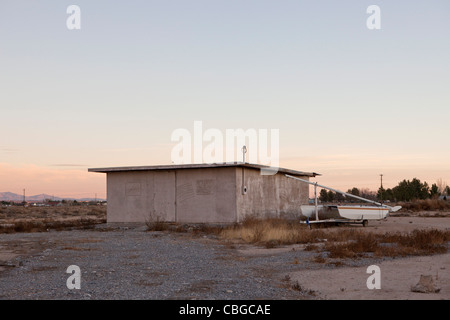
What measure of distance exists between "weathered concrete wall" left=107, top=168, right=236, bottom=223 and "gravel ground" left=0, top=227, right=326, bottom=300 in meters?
5.65

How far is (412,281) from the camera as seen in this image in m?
8.84

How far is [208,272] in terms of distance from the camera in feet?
34.3

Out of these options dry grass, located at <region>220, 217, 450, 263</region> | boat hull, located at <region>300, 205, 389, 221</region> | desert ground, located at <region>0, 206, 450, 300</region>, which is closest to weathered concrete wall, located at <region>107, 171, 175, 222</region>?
dry grass, located at <region>220, 217, 450, 263</region>

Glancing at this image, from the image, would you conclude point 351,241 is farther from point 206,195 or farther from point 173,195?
point 173,195

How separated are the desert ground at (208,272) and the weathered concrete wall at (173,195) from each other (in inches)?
246

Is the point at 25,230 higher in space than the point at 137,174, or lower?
lower

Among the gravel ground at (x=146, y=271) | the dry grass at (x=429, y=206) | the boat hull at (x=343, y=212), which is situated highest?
the boat hull at (x=343, y=212)

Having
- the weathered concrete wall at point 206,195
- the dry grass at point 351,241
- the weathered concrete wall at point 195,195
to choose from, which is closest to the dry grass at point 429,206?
the weathered concrete wall at point 195,195

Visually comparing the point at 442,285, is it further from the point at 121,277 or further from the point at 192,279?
the point at 121,277

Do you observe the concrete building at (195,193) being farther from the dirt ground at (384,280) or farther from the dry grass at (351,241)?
the dirt ground at (384,280)

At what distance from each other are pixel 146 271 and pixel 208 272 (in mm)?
1349

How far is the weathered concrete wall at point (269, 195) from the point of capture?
2305cm

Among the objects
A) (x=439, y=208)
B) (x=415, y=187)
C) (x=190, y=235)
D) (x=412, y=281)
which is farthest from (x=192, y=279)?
(x=415, y=187)

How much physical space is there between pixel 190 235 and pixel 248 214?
4.21 m
